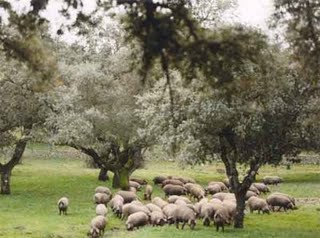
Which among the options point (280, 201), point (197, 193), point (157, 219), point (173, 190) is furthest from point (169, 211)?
point (173, 190)

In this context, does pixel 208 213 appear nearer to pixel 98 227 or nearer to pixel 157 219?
pixel 157 219

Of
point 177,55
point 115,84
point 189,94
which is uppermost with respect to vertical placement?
point 115,84

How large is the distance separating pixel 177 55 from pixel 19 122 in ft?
105

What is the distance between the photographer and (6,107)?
3866cm

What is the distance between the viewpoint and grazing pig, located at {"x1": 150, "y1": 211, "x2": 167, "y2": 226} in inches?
1120

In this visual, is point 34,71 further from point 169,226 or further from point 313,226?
point 313,226

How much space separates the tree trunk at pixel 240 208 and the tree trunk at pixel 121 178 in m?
16.7

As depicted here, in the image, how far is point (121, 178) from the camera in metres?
44.6

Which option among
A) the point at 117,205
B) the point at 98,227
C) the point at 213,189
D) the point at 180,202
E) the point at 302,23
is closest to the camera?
the point at 302,23

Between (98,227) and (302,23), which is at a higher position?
(302,23)

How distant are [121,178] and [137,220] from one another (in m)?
16.7

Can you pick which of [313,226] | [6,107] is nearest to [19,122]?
[6,107]

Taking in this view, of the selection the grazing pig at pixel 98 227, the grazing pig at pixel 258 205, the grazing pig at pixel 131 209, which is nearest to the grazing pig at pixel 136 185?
the grazing pig at pixel 258 205

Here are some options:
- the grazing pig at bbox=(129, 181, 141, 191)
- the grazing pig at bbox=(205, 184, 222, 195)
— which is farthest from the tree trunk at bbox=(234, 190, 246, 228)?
the grazing pig at bbox=(129, 181, 141, 191)
